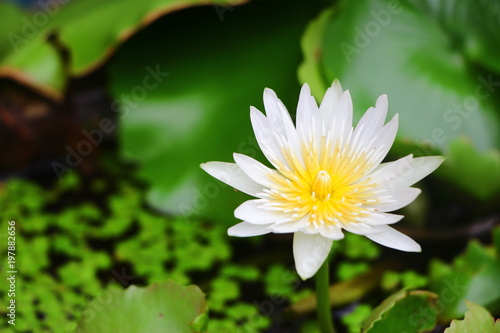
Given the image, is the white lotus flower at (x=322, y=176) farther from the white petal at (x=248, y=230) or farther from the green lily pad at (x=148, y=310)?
the green lily pad at (x=148, y=310)

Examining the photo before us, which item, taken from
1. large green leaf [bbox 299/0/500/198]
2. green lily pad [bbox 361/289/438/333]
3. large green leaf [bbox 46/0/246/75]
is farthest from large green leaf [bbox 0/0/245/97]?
green lily pad [bbox 361/289/438/333]

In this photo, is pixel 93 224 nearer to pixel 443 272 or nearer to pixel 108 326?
Result: pixel 108 326

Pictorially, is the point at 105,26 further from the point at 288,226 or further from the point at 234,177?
the point at 288,226

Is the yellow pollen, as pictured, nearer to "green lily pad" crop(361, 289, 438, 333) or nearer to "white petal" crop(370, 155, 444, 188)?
"white petal" crop(370, 155, 444, 188)

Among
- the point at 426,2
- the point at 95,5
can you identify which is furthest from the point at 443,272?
the point at 95,5

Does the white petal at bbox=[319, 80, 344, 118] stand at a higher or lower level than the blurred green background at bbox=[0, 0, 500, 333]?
higher
